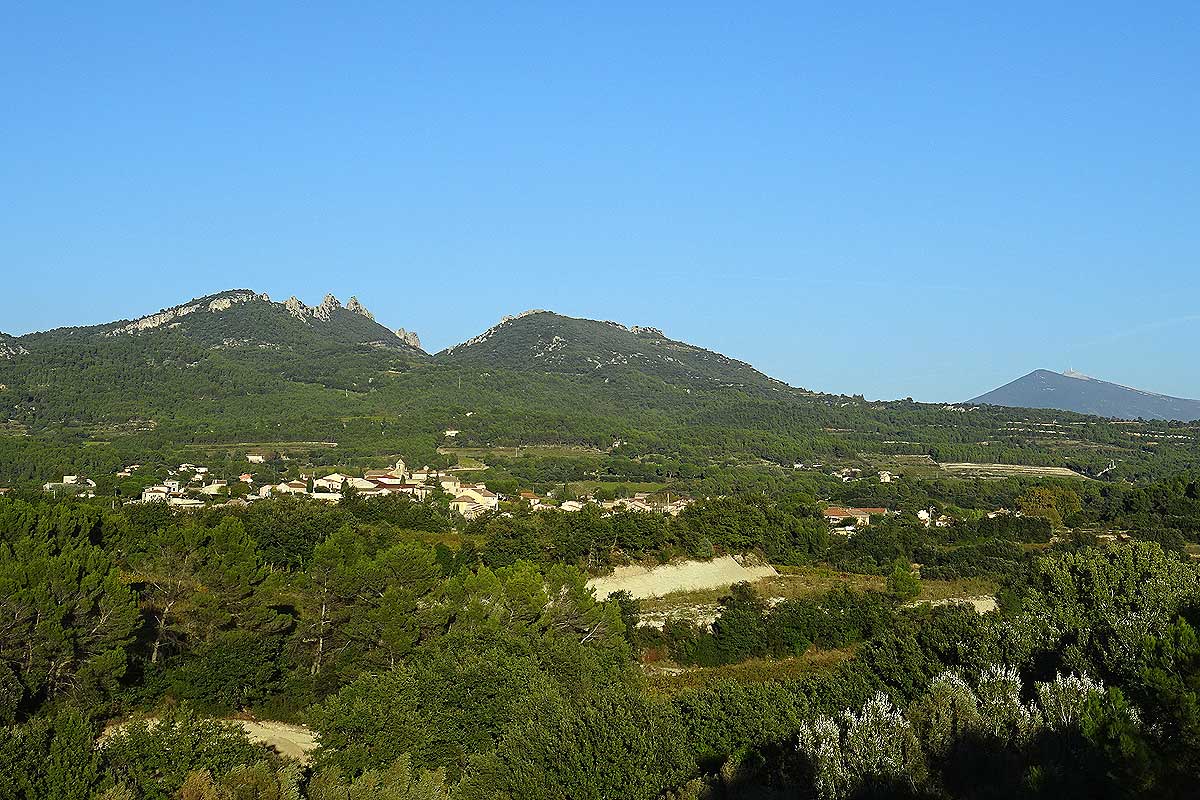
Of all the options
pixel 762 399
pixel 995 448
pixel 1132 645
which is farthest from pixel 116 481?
pixel 762 399

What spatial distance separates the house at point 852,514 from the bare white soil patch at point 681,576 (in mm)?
18484

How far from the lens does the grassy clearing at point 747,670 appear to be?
2466cm

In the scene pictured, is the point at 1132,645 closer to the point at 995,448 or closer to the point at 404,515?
the point at 404,515

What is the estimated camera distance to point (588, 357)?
171 metres

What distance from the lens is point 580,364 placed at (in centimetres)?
16800

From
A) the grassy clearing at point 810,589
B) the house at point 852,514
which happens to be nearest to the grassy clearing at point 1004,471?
the house at point 852,514

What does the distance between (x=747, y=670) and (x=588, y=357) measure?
477ft

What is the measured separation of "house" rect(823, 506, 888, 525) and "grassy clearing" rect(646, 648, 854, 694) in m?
34.4

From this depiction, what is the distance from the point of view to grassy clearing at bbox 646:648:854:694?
2466cm

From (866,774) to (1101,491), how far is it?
7443 cm

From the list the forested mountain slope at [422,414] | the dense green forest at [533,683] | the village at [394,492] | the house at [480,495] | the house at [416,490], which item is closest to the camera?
the dense green forest at [533,683]

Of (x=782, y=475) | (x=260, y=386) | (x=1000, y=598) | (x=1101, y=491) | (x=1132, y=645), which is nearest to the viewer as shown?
(x=1132, y=645)

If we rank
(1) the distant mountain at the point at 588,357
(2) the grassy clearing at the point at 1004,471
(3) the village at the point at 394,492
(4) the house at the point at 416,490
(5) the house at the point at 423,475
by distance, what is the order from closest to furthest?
(3) the village at the point at 394,492 → (4) the house at the point at 416,490 → (5) the house at the point at 423,475 → (2) the grassy clearing at the point at 1004,471 → (1) the distant mountain at the point at 588,357

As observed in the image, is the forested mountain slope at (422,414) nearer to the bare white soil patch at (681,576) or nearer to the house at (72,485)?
the house at (72,485)
